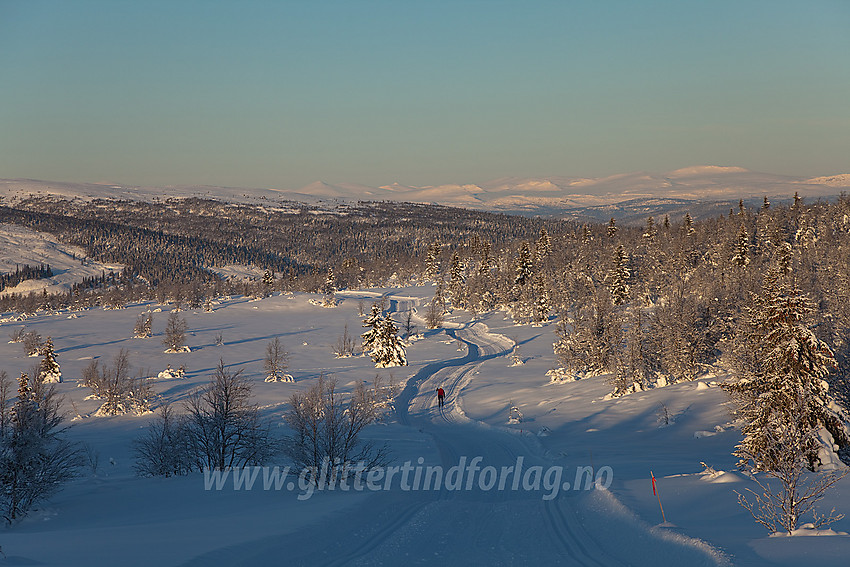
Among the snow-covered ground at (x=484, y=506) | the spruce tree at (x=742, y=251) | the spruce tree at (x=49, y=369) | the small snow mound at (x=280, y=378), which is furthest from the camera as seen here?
the spruce tree at (x=742, y=251)

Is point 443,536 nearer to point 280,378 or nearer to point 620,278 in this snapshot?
point 280,378

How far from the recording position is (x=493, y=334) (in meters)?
86.1

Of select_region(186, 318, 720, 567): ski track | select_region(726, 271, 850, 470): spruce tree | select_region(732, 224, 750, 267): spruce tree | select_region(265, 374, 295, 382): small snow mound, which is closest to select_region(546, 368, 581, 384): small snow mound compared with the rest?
select_region(265, 374, 295, 382): small snow mound

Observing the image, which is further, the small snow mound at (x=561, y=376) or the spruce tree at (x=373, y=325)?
the spruce tree at (x=373, y=325)

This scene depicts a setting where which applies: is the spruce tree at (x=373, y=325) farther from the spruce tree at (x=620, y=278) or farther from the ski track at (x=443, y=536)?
the ski track at (x=443, y=536)

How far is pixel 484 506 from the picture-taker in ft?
54.9

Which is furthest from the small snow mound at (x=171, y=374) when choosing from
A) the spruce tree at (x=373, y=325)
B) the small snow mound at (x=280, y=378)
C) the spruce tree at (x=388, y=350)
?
the spruce tree at (x=373, y=325)

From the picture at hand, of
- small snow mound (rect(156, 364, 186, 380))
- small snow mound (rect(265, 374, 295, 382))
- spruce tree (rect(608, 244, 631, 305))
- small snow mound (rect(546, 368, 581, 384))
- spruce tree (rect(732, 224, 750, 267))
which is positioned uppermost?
spruce tree (rect(732, 224, 750, 267))

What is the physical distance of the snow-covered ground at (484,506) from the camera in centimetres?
1174

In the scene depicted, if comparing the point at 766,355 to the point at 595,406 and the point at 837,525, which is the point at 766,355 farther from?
the point at 595,406

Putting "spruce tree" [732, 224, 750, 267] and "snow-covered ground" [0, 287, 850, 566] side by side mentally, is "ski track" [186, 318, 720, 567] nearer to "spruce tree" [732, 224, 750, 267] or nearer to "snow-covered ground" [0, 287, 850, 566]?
"snow-covered ground" [0, 287, 850, 566]

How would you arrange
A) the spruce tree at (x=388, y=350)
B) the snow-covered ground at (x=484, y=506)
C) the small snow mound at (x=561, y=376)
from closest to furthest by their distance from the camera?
the snow-covered ground at (x=484, y=506) → the small snow mound at (x=561, y=376) → the spruce tree at (x=388, y=350)

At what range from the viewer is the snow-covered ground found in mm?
11742

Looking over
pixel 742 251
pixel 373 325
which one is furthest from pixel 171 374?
pixel 742 251
